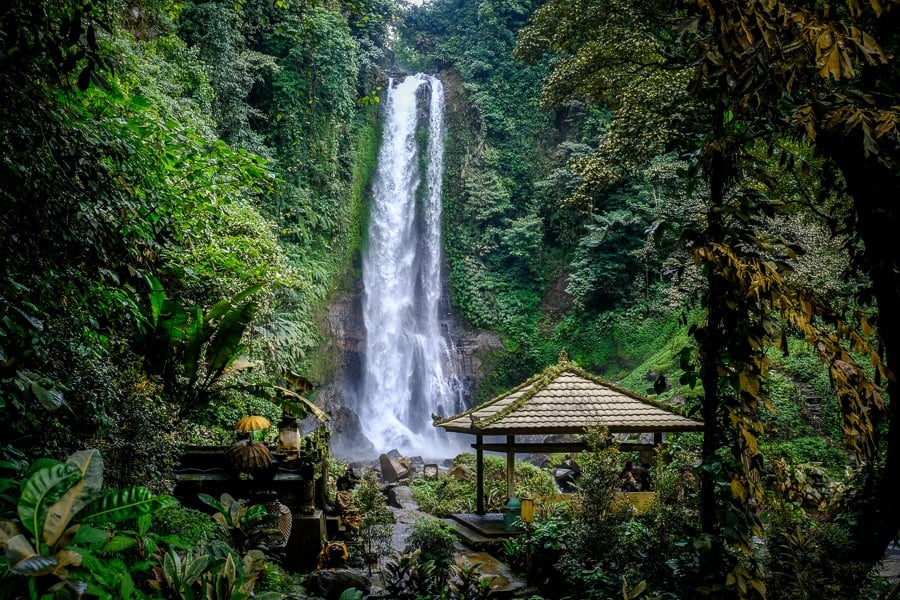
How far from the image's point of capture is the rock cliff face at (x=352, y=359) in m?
21.4

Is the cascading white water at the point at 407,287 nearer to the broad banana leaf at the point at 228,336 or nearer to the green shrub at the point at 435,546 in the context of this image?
the broad banana leaf at the point at 228,336

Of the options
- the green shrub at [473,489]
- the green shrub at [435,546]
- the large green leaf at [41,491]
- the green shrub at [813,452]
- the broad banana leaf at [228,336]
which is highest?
the broad banana leaf at [228,336]

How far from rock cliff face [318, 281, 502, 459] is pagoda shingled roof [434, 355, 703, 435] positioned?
457 inches

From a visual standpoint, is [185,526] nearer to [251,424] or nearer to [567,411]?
[251,424]

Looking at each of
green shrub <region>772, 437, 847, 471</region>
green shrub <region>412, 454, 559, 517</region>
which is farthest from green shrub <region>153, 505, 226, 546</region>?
green shrub <region>772, 437, 847, 471</region>

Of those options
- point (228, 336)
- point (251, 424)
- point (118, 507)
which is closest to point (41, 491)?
point (118, 507)

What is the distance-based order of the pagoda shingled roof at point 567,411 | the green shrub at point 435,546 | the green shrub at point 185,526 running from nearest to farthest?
the green shrub at point 185,526 → the green shrub at point 435,546 → the pagoda shingled roof at point 567,411

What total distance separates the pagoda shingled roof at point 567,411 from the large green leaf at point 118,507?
20.8 ft

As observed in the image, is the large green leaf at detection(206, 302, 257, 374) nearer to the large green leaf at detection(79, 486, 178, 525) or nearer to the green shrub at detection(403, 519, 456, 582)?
the green shrub at detection(403, 519, 456, 582)

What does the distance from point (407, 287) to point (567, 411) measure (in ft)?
52.3

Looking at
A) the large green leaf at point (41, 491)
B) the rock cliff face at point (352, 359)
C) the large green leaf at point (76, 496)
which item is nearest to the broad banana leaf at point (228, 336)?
the large green leaf at point (76, 496)

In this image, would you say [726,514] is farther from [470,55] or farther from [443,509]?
[470,55]

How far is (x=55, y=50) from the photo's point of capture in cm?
315

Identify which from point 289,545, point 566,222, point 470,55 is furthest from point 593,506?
point 470,55
